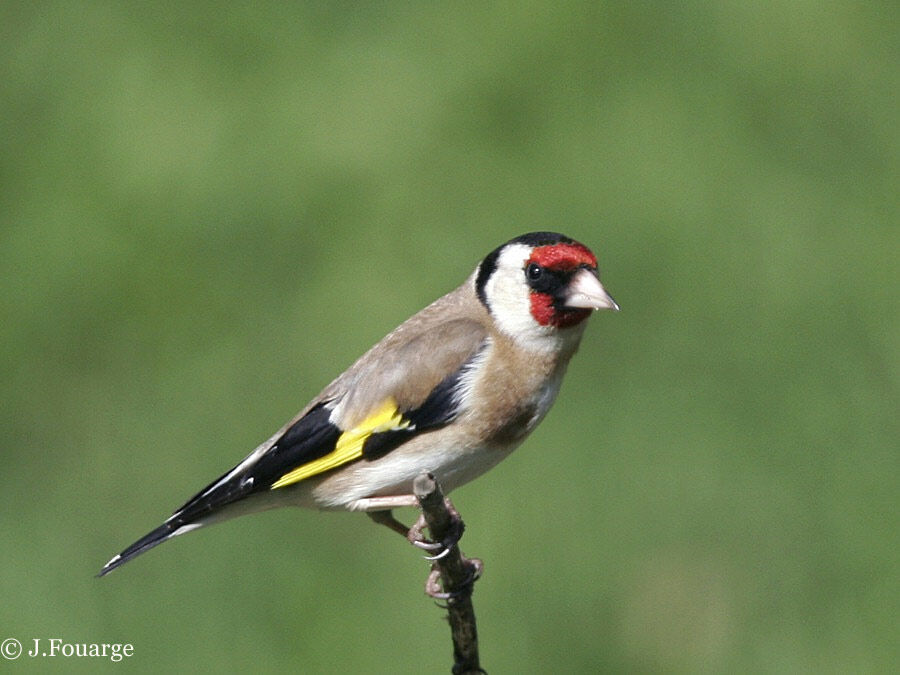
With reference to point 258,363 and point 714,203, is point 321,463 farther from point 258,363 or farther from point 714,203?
point 714,203

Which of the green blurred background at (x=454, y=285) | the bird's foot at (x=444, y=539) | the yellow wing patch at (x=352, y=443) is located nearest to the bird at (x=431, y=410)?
the yellow wing patch at (x=352, y=443)

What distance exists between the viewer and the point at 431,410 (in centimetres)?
427

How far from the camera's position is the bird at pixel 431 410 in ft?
13.9

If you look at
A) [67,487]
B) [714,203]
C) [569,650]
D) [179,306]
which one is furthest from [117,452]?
[714,203]

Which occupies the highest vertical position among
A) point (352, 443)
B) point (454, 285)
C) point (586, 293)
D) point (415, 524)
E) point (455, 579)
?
point (454, 285)

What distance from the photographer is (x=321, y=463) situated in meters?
4.32

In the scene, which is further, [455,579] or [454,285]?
[454,285]

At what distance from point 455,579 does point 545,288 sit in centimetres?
77

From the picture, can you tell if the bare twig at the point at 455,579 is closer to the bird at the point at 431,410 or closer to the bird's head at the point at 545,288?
the bird at the point at 431,410

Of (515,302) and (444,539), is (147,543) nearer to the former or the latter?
(444,539)

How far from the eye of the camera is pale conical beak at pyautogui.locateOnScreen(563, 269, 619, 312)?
165 inches

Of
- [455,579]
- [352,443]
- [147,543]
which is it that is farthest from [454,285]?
[455,579]

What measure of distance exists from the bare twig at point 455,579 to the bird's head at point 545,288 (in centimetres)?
62

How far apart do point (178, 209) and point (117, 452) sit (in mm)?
1172
